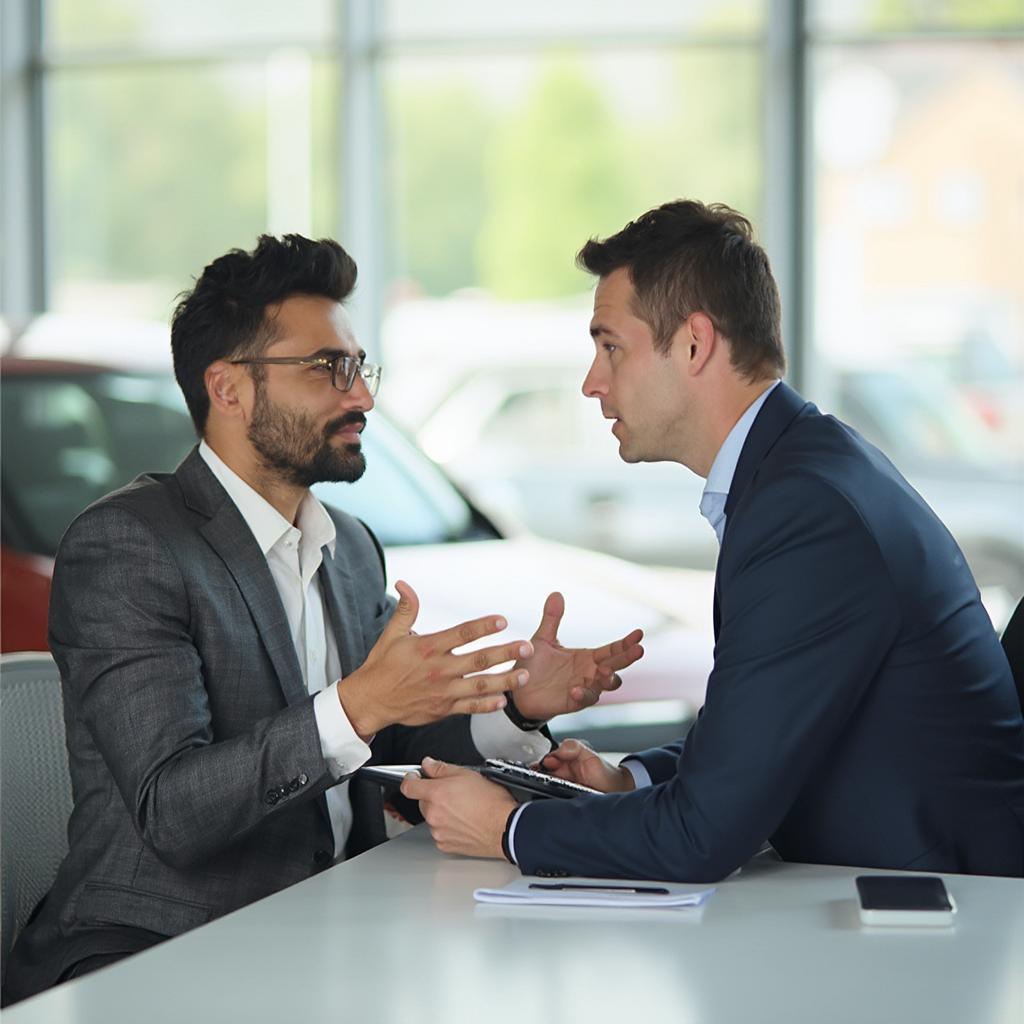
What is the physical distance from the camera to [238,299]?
8.19ft

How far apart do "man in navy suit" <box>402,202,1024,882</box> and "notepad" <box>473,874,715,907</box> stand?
3 centimetres

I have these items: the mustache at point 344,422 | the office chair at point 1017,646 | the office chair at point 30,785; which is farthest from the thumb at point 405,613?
the office chair at point 1017,646

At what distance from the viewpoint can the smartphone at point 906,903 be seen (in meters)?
1.67

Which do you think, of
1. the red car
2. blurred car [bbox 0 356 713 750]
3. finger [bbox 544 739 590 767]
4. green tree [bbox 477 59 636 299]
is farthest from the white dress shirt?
green tree [bbox 477 59 636 299]

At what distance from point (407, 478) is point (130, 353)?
32.1 inches

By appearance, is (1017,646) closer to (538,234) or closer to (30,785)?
(30,785)

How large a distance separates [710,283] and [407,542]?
2.21 metres

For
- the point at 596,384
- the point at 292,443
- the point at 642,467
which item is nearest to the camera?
the point at 596,384

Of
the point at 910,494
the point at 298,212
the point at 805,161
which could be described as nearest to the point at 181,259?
the point at 298,212

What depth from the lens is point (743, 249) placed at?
7.47ft

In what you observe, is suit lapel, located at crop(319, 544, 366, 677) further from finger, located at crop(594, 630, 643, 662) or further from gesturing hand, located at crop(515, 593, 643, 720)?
finger, located at crop(594, 630, 643, 662)

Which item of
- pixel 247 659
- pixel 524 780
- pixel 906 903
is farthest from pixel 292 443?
pixel 906 903

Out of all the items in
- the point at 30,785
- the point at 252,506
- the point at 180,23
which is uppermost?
the point at 180,23

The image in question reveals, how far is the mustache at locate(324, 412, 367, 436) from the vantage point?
2.50 m
